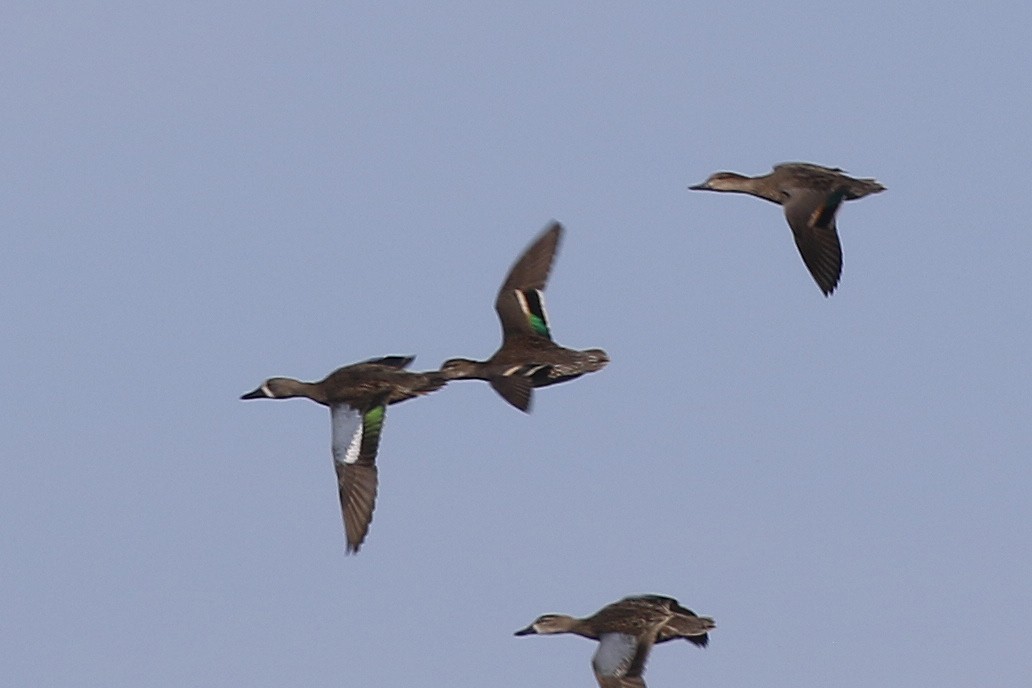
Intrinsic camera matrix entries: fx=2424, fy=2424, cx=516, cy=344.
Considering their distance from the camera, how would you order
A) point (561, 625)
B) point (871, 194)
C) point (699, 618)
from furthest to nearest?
point (871, 194), point (561, 625), point (699, 618)

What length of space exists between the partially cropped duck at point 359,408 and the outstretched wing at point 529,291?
7.19 ft

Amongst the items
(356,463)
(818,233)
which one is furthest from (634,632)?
(818,233)

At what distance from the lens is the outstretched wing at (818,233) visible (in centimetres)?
3048

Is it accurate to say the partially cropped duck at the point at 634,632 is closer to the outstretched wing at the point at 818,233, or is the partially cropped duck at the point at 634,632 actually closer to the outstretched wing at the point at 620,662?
the outstretched wing at the point at 620,662

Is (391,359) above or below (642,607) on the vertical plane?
above

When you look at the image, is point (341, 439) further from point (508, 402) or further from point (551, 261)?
point (551, 261)

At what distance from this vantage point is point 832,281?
1195 inches

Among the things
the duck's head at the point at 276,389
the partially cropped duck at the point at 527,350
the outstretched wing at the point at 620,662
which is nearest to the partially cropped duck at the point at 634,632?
the outstretched wing at the point at 620,662

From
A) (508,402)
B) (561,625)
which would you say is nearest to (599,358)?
(508,402)

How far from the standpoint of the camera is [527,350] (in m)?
31.5

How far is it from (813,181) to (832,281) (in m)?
1.97

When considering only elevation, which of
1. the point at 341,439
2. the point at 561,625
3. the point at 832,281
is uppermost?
the point at 832,281

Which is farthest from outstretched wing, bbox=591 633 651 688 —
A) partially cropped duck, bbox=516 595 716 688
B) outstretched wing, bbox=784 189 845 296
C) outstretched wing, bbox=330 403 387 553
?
outstretched wing, bbox=784 189 845 296

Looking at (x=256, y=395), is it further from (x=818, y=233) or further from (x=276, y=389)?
(x=818, y=233)
